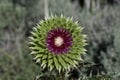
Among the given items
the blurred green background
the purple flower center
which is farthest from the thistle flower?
the blurred green background

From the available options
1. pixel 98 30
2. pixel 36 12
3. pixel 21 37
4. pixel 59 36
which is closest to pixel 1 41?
pixel 21 37

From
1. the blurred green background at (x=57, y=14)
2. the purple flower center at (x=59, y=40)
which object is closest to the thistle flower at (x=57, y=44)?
the purple flower center at (x=59, y=40)

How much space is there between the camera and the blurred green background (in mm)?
6617

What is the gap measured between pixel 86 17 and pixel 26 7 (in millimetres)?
3454

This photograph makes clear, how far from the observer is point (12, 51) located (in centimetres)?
893

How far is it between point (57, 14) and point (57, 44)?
482 centimetres

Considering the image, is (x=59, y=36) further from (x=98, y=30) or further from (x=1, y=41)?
(x=1, y=41)

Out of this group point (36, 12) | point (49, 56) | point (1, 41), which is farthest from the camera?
point (36, 12)

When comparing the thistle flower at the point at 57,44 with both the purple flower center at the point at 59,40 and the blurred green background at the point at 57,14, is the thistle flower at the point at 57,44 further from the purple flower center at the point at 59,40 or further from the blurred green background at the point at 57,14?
the blurred green background at the point at 57,14

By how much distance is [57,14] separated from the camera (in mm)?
8883

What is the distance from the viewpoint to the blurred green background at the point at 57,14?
662 cm

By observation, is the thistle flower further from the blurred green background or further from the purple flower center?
the blurred green background

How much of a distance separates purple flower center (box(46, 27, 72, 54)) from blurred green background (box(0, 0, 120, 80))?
0.81 metres

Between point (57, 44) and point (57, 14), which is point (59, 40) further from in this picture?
point (57, 14)
